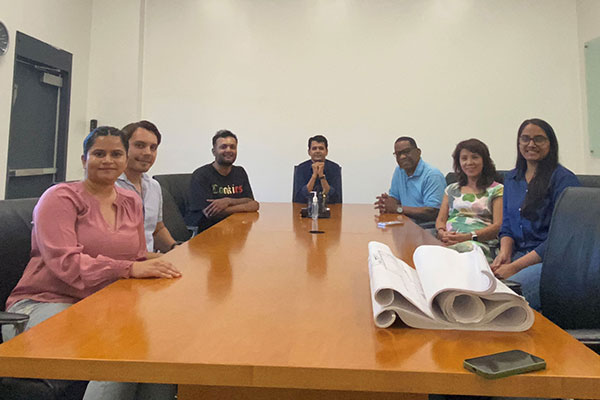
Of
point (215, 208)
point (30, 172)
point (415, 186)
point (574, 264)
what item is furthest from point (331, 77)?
point (574, 264)

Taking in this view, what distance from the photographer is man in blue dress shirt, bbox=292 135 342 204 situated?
3568mm

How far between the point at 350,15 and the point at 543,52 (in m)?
2.12

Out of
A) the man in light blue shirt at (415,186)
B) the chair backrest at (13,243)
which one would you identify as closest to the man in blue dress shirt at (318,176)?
the man in light blue shirt at (415,186)

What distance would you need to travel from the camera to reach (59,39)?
4.11 m

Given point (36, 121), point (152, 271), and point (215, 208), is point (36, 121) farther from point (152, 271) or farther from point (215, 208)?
point (152, 271)

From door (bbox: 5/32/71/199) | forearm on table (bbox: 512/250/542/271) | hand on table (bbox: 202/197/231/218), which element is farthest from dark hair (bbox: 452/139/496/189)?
door (bbox: 5/32/71/199)

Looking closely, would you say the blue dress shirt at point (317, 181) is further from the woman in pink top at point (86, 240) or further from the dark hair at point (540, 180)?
the woman in pink top at point (86, 240)

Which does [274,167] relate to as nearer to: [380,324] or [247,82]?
[247,82]

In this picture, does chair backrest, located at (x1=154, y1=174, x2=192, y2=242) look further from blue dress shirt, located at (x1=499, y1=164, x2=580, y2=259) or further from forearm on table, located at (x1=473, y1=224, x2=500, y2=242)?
blue dress shirt, located at (x1=499, y1=164, x2=580, y2=259)

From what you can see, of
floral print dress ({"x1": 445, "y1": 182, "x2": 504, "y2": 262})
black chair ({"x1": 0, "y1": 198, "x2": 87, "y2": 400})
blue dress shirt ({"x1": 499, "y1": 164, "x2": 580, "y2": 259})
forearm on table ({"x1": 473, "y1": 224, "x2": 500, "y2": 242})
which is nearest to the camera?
black chair ({"x1": 0, "y1": 198, "x2": 87, "y2": 400})

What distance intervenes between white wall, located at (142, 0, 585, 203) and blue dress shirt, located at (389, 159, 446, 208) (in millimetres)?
949

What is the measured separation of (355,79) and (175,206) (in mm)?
2604

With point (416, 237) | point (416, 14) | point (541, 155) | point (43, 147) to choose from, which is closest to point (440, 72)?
point (416, 14)

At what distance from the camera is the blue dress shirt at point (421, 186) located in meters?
3.23
